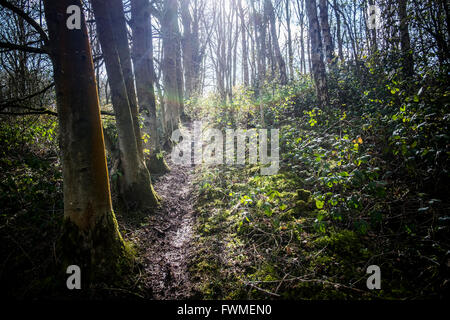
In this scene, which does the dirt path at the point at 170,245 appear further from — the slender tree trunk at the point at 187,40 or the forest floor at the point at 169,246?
the slender tree trunk at the point at 187,40

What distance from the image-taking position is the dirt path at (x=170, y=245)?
2.56 m

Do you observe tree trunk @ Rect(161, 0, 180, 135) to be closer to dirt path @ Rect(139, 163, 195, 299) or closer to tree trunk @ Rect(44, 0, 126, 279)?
dirt path @ Rect(139, 163, 195, 299)

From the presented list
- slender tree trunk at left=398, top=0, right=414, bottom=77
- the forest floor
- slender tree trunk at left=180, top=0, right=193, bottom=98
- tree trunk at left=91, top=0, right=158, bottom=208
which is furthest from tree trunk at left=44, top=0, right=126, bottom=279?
slender tree trunk at left=180, top=0, right=193, bottom=98

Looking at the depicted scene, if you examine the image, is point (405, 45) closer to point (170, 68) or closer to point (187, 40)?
point (170, 68)

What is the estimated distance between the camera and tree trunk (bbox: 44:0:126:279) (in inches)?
86.6

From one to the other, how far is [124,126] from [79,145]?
1850 mm

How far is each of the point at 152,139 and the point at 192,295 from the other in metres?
5.00

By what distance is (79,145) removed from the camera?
2.28m

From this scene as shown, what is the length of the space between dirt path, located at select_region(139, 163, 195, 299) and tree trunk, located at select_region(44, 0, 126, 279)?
59 centimetres

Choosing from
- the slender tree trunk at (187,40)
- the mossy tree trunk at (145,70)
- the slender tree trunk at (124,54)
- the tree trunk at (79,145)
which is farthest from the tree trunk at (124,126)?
the slender tree trunk at (187,40)

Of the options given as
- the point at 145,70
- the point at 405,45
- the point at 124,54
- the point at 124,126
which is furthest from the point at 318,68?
the point at 124,126

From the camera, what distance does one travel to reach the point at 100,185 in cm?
242
